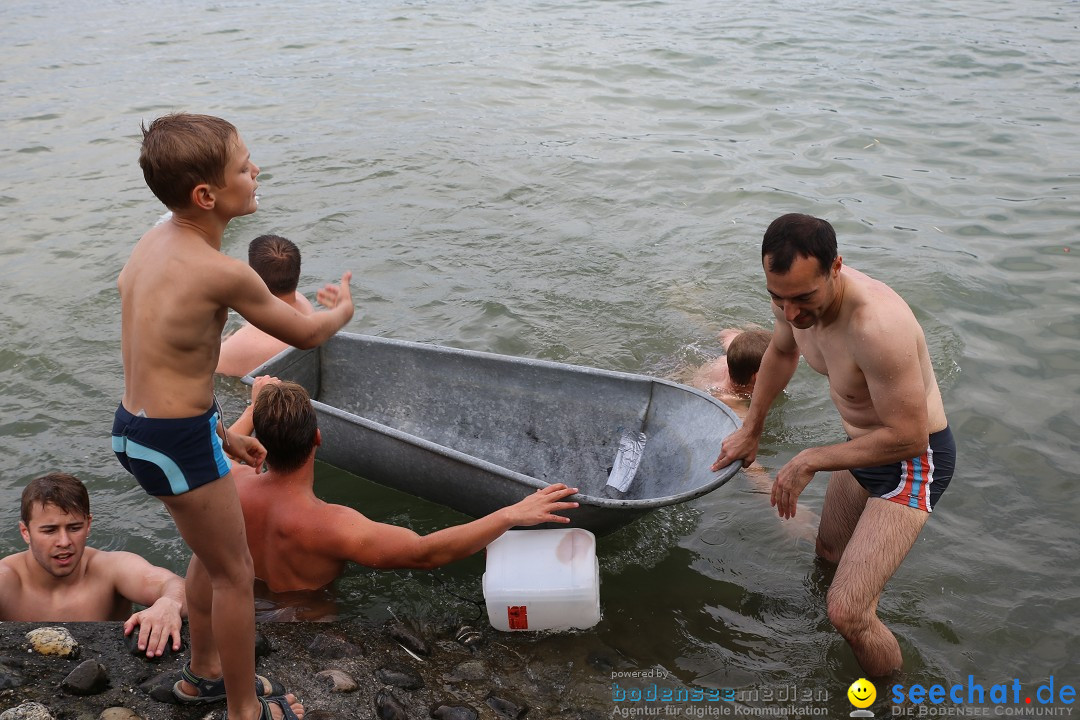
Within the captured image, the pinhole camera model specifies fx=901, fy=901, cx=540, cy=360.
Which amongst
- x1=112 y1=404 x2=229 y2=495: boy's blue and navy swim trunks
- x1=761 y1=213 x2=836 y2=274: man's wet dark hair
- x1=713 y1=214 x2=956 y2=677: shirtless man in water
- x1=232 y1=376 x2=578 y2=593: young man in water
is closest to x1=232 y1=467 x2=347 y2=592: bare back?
x1=232 y1=376 x2=578 y2=593: young man in water

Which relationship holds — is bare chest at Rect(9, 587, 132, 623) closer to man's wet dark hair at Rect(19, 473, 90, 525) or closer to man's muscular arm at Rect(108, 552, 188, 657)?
man's muscular arm at Rect(108, 552, 188, 657)

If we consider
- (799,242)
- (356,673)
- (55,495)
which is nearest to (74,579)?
(55,495)

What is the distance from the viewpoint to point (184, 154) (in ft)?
8.75

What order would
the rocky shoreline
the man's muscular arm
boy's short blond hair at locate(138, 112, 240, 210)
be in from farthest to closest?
the man's muscular arm < the rocky shoreline < boy's short blond hair at locate(138, 112, 240, 210)

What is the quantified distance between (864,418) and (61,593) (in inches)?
144

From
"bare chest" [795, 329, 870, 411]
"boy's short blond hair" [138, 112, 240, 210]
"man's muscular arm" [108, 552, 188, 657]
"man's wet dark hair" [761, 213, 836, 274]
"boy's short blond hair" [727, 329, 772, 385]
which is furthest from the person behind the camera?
"boy's short blond hair" [727, 329, 772, 385]

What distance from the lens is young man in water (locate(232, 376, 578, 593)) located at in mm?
3764

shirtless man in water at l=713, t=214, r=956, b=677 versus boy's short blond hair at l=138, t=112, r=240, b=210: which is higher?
boy's short blond hair at l=138, t=112, r=240, b=210

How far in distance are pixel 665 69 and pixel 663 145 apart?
322 centimetres

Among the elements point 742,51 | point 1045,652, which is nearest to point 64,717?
point 1045,652

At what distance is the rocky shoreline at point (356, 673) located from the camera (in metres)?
3.38

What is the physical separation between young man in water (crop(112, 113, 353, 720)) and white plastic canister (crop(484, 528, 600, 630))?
1212mm

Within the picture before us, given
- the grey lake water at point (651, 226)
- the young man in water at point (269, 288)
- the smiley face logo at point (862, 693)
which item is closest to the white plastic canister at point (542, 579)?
the grey lake water at point (651, 226)

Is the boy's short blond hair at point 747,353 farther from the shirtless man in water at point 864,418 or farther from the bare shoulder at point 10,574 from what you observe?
the bare shoulder at point 10,574
